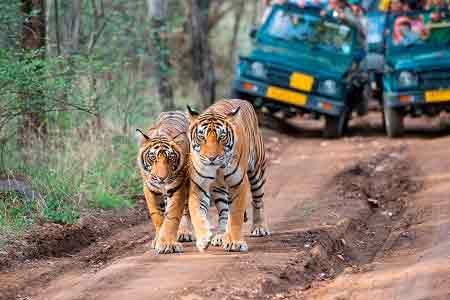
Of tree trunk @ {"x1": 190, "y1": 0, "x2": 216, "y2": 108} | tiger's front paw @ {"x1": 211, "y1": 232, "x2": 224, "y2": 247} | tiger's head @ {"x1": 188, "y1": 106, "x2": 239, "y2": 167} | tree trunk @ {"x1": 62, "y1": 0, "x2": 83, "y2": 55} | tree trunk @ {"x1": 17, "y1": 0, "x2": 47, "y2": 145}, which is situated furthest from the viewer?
tree trunk @ {"x1": 190, "y1": 0, "x2": 216, "y2": 108}

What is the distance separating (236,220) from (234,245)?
21 cm

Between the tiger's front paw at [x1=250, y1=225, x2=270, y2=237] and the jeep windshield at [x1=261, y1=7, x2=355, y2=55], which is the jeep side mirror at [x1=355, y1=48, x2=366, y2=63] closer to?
the jeep windshield at [x1=261, y1=7, x2=355, y2=55]

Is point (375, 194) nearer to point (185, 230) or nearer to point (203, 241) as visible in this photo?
point (185, 230)

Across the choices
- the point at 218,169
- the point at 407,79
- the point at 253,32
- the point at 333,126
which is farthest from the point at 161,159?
the point at 333,126

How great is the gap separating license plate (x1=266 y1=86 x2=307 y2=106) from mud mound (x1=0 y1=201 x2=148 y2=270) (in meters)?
7.16

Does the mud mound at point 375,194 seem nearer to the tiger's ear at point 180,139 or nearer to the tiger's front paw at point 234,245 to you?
the tiger's front paw at point 234,245

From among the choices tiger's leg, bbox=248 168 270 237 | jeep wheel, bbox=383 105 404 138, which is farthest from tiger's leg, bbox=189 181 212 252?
jeep wheel, bbox=383 105 404 138

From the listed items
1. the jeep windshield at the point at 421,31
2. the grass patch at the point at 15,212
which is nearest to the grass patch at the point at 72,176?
the grass patch at the point at 15,212

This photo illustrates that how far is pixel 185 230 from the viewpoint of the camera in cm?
928

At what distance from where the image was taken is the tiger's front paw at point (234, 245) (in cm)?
851

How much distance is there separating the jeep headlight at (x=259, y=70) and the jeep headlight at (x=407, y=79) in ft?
7.67

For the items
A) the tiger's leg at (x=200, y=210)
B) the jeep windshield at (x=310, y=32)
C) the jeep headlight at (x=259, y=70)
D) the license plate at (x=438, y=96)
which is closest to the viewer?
the tiger's leg at (x=200, y=210)

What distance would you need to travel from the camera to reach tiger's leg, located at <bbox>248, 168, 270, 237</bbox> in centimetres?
944

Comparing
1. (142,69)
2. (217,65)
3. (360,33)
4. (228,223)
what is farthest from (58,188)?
(217,65)
